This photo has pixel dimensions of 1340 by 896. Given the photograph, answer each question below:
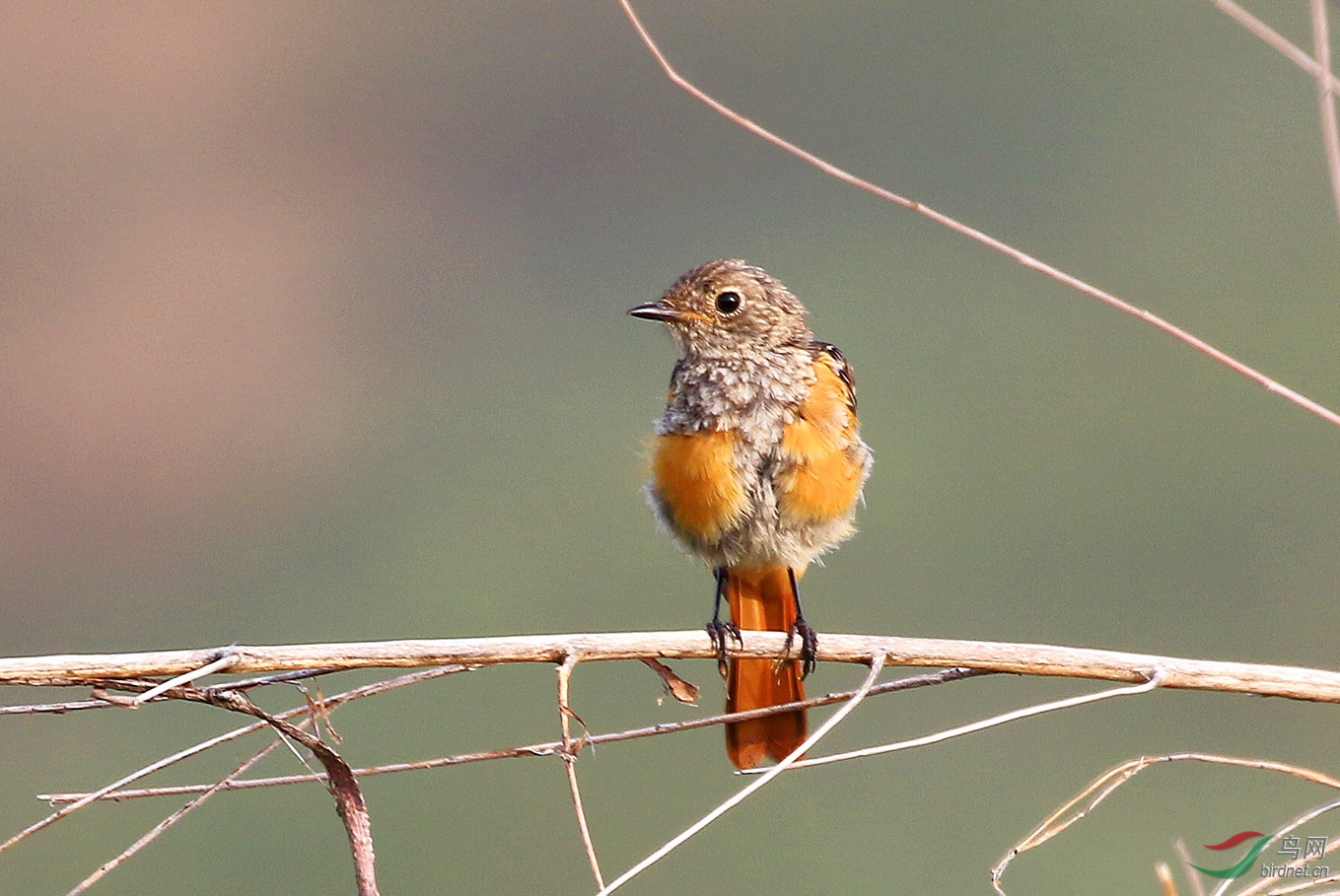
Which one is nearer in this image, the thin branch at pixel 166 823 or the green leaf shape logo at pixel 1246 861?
the thin branch at pixel 166 823

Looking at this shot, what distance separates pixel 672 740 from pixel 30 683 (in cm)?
890

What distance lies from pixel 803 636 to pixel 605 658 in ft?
5.06

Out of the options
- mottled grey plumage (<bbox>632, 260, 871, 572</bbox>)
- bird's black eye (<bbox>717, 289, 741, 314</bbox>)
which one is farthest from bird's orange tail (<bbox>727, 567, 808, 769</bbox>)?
bird's black eye (<bbox>717, 289, 741, 314</bbox>)

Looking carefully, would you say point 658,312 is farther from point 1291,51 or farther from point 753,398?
point 1291,51

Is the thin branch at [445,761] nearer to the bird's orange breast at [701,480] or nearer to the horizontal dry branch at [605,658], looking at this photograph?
the horizontal dry branch at [605,658]

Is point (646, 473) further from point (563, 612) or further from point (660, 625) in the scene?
point (563, 612)

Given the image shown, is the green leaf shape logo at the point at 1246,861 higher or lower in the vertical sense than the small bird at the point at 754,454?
lower

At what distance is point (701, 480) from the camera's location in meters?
3.80

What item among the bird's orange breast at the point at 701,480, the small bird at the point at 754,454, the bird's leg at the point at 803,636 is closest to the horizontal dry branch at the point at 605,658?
the bird's leg at the point at 803,636

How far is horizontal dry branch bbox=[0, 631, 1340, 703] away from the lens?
1904mm

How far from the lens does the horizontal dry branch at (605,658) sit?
1.90 m

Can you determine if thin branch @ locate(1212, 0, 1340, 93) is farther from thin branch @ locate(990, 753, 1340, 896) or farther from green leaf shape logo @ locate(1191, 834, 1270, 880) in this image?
green leaf shape logo @ locate(1191, 834, 1270, 880)
